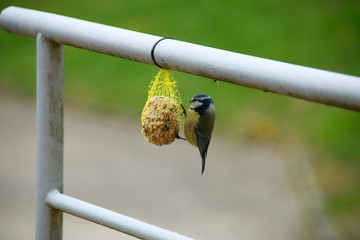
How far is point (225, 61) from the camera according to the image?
4.21 ft

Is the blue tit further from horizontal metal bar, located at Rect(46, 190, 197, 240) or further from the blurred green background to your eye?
the blurred green background

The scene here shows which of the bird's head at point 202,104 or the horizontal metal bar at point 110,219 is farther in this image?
the bird's head at point 202,104

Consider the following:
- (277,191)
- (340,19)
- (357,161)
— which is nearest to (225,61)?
(277,191)

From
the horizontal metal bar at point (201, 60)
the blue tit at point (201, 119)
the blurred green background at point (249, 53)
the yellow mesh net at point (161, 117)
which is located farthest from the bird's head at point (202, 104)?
the blurred green background at point (249, 53)

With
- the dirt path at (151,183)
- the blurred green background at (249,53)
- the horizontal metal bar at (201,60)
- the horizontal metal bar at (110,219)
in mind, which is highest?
the blurred green background at (249,53)

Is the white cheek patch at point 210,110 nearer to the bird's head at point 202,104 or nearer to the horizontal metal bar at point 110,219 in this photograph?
the bird's head at point 202,104

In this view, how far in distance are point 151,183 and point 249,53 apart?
2307 millimetres

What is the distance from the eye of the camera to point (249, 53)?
719 centimetres

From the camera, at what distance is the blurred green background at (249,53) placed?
610 centimetres

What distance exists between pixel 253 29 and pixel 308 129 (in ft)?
6.44

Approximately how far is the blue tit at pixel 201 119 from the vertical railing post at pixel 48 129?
0.37 meters

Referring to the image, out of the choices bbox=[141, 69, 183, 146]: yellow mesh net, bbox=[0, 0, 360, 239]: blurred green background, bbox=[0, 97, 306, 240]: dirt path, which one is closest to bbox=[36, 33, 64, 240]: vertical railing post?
bbox=[141, 69, 183, 146]: yellow mesh net

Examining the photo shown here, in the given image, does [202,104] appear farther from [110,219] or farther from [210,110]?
[110,219]

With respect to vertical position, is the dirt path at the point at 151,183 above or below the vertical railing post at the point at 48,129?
above
